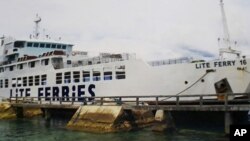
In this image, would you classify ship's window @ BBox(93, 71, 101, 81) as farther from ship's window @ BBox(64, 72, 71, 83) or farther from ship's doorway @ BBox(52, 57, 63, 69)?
ship's doorway @ BBox(52, 57, 63, 69)

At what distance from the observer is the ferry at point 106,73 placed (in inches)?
933

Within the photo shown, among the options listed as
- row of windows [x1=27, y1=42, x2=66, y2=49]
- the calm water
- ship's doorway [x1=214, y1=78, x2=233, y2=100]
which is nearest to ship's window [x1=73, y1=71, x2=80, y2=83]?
the calm water

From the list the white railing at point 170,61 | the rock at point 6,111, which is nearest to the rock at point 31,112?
the rock at point 6,111

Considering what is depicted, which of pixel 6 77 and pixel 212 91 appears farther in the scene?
pixel 6 77

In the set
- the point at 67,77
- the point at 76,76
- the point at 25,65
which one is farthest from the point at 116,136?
the point at 25,65

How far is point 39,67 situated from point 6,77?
7.99 meters

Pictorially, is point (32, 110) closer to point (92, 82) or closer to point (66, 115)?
point (66, 115)

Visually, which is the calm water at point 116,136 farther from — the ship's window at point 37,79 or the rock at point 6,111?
the ship's window at point 37,79

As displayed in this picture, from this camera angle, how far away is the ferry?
2370cm

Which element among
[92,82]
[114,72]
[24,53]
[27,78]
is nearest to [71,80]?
[92,82]

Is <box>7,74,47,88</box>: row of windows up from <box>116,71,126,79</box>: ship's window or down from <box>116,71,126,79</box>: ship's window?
down

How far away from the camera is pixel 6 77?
42.5m

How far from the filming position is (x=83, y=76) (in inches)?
1233

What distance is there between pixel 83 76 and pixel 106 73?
9.36ft
